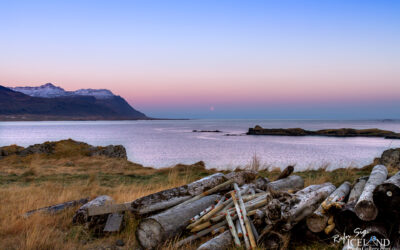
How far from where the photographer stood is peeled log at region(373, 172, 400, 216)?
3.91 metres

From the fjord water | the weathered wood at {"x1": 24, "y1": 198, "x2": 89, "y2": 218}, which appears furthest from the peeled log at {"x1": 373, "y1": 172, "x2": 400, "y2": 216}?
the fjord water

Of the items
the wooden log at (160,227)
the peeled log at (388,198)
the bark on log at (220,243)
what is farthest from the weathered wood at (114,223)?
the peeled log at (388,198)

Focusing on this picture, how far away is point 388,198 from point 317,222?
1.11 metres

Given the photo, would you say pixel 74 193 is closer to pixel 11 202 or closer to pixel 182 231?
pixel 11 202

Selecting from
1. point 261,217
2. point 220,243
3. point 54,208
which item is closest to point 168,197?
point 220,243

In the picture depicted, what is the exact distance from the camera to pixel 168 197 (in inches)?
256

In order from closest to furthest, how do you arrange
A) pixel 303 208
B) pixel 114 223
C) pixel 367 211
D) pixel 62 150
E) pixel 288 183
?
pixel 367 211
pixel 303 208
pixel 114 223
pixel 288 183
pixel 62 150

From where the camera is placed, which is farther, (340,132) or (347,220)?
(340,132)

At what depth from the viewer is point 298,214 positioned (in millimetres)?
4762

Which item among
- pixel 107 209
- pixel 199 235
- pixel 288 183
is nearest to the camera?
pixel 199 235

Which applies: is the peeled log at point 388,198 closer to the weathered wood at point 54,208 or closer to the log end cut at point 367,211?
the log end cut at point 367,211

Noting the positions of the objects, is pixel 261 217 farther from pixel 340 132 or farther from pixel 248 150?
pixel 340 132

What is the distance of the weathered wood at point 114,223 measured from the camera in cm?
578

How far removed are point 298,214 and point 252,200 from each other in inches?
58.9
